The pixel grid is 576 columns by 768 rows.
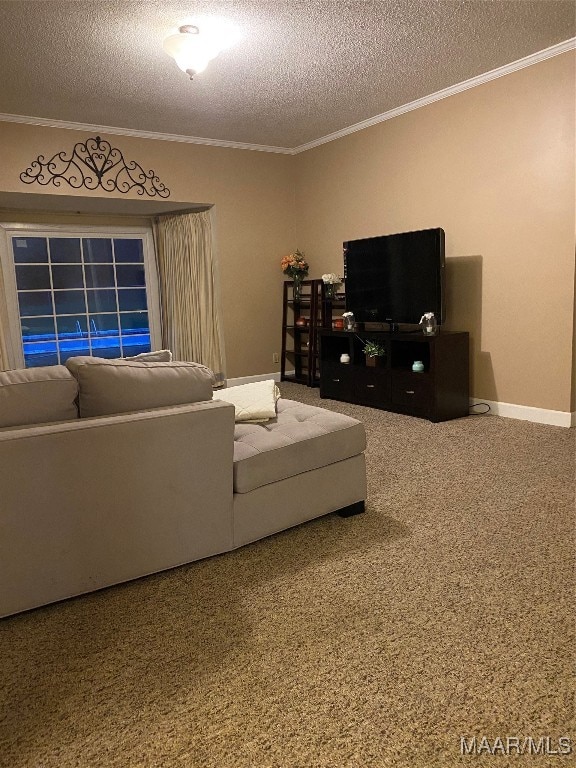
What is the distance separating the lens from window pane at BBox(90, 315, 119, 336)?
21.5ft

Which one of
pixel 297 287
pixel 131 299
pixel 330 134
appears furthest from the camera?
pixel 131 299

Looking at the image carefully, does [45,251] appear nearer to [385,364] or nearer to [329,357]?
[329,357]

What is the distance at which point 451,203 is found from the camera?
16.1ft

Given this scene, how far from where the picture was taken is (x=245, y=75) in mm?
4285

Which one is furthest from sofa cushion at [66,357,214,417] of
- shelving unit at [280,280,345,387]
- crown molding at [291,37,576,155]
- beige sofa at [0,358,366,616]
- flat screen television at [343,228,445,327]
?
shelving unit at [280,280,345,387]

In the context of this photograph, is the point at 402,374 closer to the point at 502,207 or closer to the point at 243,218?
the point at 502,207

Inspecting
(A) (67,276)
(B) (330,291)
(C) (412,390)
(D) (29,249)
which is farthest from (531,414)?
(D) (29,249)

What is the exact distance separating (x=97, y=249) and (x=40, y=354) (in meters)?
1.33

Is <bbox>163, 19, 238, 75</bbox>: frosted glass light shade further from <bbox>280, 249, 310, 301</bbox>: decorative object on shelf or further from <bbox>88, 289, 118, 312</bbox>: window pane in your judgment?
<bbox>88, 289, 118, 312</bbox>: window pane

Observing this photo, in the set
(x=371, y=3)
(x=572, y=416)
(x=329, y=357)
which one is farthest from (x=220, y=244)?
(x=572, y=416)

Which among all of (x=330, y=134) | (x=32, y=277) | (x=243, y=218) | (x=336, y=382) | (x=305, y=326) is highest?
(x=330, y=134)

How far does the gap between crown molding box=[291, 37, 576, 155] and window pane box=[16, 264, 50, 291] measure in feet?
10.6

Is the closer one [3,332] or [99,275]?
[3,332]

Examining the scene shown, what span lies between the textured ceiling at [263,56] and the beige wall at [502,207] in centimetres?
30
